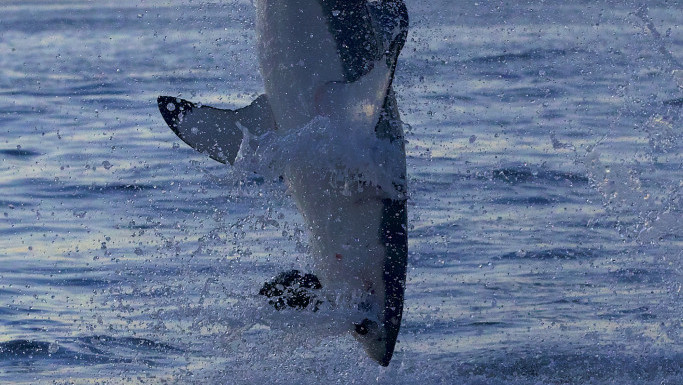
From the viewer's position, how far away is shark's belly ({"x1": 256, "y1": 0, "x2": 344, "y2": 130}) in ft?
18.9

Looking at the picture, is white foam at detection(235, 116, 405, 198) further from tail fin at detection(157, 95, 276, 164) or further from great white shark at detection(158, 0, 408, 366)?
tail fin at detection(157, 95, 276, 164)

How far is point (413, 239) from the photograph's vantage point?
8.23m

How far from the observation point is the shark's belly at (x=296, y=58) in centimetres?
575

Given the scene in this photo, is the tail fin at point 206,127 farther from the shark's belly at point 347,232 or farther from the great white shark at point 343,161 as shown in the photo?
the shark's belly at point 347,232

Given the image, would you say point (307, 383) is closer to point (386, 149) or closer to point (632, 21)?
point (386, 149)

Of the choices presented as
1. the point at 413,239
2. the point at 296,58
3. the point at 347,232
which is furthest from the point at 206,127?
the point at 413,239

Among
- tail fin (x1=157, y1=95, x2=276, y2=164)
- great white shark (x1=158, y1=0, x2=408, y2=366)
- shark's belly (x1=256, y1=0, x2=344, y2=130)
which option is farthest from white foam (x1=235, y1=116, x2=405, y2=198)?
tail fin (x1=157, y1=95, x2=276, y2=164)

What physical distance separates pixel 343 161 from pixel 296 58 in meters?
0.60

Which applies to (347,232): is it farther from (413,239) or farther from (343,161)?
(413,239)

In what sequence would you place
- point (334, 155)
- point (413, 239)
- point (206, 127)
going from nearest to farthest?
point (334, 155) → point (206, 127) → point (413, 239)

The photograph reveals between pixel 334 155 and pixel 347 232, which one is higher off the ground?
pixel 334 155

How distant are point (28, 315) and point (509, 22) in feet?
45.7

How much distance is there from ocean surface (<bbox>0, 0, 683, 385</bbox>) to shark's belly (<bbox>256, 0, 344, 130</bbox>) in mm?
495

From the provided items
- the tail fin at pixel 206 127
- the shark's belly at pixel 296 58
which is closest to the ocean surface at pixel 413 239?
the tail fin at pixel 206 127
